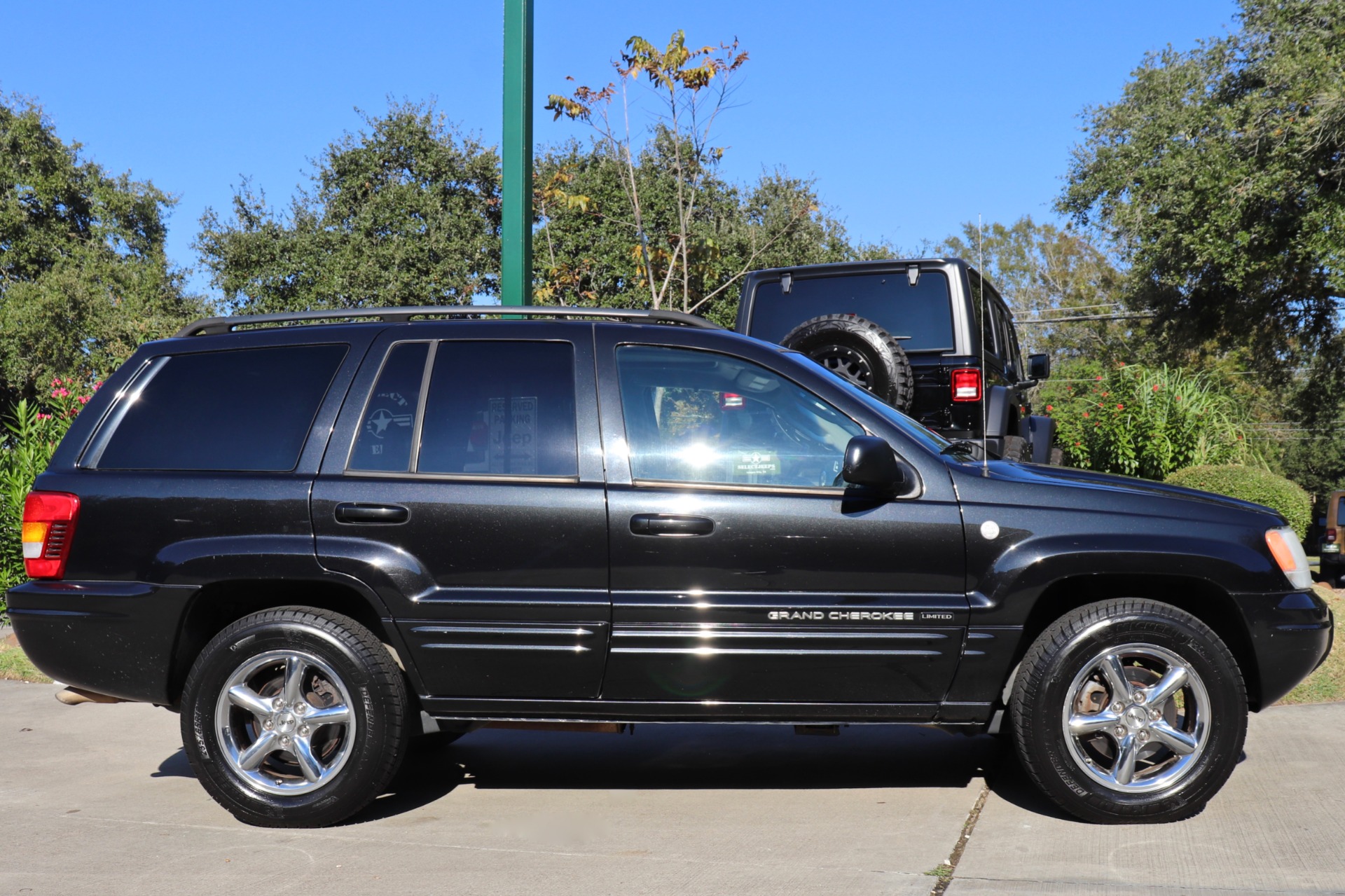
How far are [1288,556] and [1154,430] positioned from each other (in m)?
9.39

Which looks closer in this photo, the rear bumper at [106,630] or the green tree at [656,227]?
the rear bumper at [106,630]

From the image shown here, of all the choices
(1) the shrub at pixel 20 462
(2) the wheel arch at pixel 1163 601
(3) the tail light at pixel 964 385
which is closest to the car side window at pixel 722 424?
(2) the wheel arch at pixel 1163 601

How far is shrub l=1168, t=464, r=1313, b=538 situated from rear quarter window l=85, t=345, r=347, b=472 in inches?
347

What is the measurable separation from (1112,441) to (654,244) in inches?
309

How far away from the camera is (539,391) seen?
458 centimetres

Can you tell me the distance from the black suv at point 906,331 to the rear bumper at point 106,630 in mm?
4535

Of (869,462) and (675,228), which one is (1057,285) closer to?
(675,228)

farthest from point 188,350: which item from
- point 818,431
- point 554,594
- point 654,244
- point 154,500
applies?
point 654,244

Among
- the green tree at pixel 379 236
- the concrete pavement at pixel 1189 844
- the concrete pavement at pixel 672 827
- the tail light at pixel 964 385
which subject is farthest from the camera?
the green tree at pixel 379 236

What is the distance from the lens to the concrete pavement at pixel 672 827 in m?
3.84

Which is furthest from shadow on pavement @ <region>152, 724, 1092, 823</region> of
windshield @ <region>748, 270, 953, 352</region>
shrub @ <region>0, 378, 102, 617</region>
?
shrub @ <region>0, 378, 102, 617</region>

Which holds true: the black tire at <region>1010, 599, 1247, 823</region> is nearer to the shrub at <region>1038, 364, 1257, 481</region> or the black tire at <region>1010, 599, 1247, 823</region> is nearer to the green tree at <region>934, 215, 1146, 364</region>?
the shrub at <region>1038, 364, 1257, 481</region>

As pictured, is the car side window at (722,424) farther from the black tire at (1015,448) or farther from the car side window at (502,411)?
the black tire at (1015,448)

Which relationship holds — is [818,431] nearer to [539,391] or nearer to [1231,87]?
[539,391]
